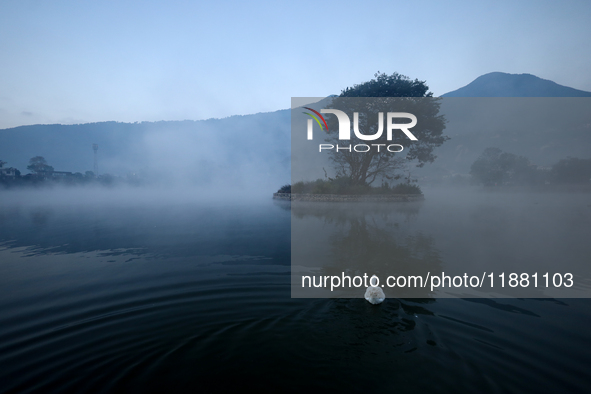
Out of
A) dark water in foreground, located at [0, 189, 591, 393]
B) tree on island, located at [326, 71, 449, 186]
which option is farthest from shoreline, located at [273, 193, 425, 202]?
dark water in foreground, located at [0, 189, 591, 393]

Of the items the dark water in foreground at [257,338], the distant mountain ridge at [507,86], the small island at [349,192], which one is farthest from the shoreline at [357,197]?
the distant mountain ridge at [507,86]

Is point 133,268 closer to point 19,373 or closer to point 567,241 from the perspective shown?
point 19,373

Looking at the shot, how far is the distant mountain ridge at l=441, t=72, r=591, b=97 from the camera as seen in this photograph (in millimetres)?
134812

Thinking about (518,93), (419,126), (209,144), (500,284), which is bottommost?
(500,284)

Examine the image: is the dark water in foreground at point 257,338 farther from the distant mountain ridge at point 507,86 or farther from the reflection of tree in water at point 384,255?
the distant mountain ridge at point 507,86

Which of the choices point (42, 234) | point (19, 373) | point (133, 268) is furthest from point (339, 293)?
point (42, 234)

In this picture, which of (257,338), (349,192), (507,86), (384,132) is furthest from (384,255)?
(507,86)

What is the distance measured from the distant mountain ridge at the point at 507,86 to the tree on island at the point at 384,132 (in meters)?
145

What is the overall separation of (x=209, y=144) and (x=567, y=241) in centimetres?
15946

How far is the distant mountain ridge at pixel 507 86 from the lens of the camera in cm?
13481

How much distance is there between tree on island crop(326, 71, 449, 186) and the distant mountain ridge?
14459 centimetres

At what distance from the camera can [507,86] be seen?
495 feet

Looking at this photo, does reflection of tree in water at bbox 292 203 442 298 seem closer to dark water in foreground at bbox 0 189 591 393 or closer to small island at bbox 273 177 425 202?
dark water in foreground at bbox 0 189 591 393

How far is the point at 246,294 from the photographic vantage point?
5.49m
